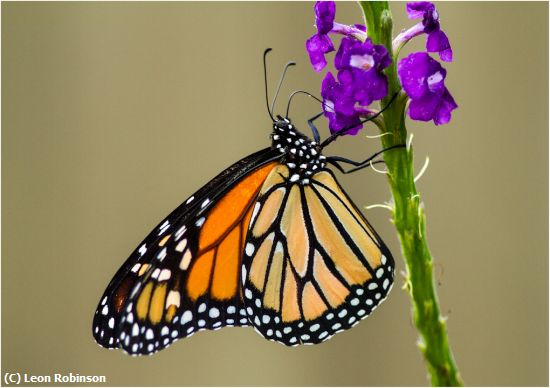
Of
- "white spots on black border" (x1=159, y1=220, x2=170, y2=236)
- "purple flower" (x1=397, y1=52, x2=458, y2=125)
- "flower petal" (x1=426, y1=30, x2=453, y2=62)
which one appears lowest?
"white spots on black border" (x1=159, y1=220, x2=170, y2=236)

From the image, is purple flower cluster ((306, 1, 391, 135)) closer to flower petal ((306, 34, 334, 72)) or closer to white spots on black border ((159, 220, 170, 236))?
flower petal ((306, 34, 334, 72))

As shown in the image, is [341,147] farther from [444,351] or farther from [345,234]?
[444,351]

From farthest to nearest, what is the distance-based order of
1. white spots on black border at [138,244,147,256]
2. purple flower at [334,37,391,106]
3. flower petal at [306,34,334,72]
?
white spots on black border at [138,244,147,256] < flower petal at [306,34,334,72] < purple flower at [334,37,391,106]

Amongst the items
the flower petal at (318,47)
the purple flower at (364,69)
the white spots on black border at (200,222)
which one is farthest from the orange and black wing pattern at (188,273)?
the purple flower at (364,69)

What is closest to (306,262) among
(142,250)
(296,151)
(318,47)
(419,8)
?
(296,151)

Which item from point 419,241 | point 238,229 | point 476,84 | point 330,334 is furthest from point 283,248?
point 476,84

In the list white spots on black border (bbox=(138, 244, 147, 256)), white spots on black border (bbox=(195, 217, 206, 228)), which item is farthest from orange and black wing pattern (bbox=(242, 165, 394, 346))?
white spots on black border (bbox=(138, 244, 147, 256))

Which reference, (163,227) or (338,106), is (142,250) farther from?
(338,106)
